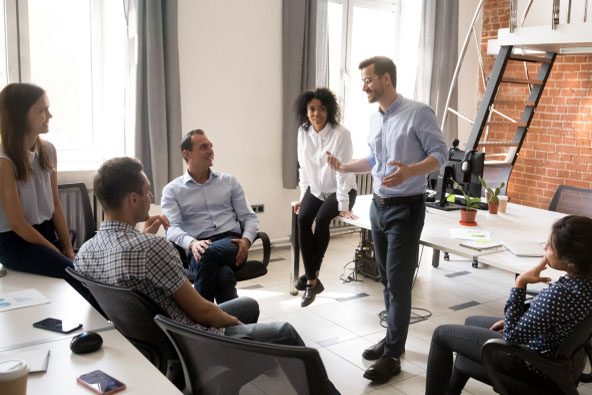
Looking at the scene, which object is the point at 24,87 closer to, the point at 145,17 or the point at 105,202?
the point at 105,202

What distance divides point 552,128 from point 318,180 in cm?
343

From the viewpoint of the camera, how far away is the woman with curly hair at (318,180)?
3.97 metres

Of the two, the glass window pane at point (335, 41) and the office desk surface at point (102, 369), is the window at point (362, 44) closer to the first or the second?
the glass window pane at point (335, 41)

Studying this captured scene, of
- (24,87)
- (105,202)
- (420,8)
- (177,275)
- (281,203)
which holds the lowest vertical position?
(281,203)

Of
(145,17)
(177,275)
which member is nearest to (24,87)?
(177,275)

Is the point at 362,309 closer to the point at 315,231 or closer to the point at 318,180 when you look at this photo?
the point at 315,231

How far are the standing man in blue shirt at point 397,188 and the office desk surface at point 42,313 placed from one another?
1540 mm

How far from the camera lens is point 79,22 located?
4.57m

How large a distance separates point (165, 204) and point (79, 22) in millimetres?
2145

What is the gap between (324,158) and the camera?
13.3ft

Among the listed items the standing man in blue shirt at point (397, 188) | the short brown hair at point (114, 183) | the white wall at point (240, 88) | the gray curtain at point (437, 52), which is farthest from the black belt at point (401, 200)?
the gray curtain at point (437, 52)

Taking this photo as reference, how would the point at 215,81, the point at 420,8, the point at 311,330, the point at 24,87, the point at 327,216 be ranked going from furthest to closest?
the point at 420,8 → the point at 215,81 → the point at 327,216 → the point at 311,330 → the point at 24,87

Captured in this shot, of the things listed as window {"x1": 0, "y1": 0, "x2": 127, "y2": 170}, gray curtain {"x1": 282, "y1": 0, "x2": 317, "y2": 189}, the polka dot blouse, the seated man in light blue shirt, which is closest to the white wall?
gray curtain {"x1": 282, "y1": 0, "x2": 317, "y2": 189}

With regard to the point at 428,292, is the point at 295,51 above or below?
above
